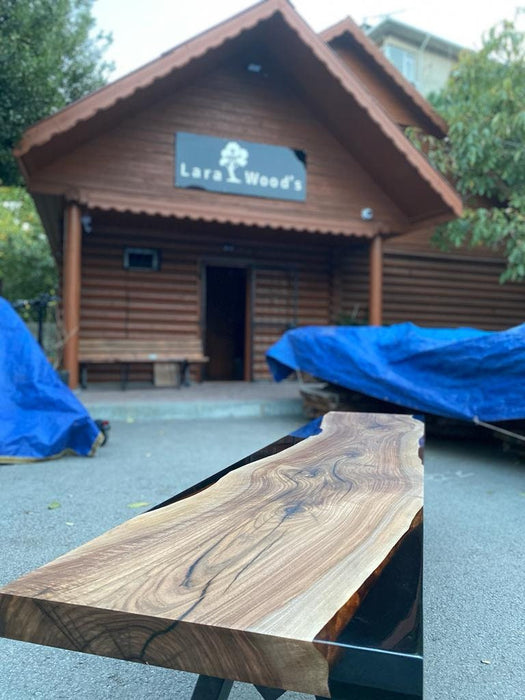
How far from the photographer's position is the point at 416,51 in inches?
869

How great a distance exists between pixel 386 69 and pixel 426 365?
9477 millimetres

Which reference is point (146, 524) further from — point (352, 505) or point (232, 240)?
point (232, 240)

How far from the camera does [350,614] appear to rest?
38.2 inches

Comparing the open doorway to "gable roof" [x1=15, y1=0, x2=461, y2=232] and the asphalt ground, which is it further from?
the asphalt ground

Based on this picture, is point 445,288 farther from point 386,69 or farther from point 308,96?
point 308,96

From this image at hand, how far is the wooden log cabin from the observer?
26.3 feet

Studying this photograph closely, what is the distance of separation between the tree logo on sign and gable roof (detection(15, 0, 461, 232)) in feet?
3.53

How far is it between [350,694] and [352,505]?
607mm

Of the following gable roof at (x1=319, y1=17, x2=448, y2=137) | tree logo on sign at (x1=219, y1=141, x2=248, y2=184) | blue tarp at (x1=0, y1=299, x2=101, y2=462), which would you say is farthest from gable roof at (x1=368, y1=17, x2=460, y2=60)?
blue tarp at (x1=0, y1=299, x2=101, y2=462)

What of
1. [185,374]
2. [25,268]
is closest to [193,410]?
[185,374]

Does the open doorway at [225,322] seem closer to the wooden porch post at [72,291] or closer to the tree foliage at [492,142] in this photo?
the tree foliage at [492,142]

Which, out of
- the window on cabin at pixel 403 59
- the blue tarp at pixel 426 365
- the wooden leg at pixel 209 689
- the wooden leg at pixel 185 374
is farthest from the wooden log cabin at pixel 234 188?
the window on cabin at pixel 403 59

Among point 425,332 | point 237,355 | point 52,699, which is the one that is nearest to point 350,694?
point 52,699

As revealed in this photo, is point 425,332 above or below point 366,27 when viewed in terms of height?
below
